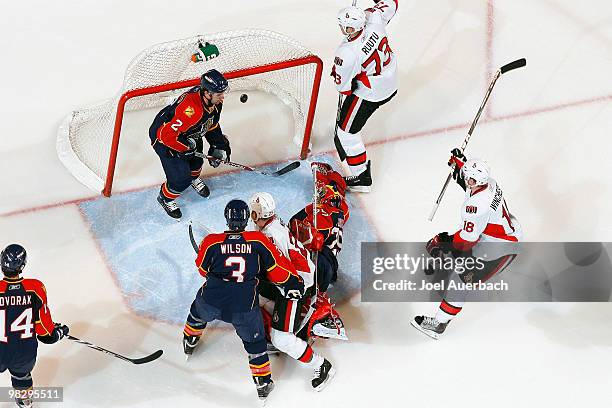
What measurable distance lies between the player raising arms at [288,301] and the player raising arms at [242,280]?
66 mm

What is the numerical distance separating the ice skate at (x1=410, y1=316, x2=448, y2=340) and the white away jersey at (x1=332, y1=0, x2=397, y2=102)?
1103 millimetres

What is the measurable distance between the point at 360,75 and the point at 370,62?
0.32 ft

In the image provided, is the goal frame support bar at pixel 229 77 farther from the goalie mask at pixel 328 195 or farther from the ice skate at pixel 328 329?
the ice skate at pixel 328 329

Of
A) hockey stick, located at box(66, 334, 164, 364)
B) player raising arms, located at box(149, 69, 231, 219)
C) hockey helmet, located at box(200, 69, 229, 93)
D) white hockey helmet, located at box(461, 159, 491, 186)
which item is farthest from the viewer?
player raising arms, located at box(149, 69, 231, 219)

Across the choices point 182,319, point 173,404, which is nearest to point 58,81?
point 182,319

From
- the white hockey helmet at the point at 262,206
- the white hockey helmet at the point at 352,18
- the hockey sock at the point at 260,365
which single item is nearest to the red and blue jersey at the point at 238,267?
the white hockey helmet at the point at 262,206

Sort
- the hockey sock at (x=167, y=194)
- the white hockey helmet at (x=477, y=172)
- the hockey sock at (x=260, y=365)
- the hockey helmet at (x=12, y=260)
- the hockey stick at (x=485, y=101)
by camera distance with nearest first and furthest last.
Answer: the hockey helmet at (x=12, y=260) → the white hockey helmet at (x=477, y=172) → the hockey sock at (x=260, y=365) → the hockey stick at (x=485, y=101) → the hockey sock at (x=167, y=194)

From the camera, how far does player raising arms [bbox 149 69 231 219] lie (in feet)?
17.6

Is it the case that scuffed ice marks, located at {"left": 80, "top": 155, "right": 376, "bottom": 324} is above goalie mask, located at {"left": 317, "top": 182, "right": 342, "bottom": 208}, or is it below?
below

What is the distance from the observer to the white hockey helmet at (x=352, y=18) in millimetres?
5457

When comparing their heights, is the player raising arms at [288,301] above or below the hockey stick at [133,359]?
above

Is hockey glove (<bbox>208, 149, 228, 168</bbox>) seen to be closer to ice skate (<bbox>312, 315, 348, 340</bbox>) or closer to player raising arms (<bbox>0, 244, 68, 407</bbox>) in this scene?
ice skate (<bbox>312, 315, 348, 340</bbox>)

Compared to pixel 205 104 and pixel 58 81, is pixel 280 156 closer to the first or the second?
pixel 205 104

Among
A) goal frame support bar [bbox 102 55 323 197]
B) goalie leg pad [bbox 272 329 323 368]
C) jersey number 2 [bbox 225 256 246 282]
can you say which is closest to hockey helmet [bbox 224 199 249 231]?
jersey number 2 [bbox 225 256 246 282]
